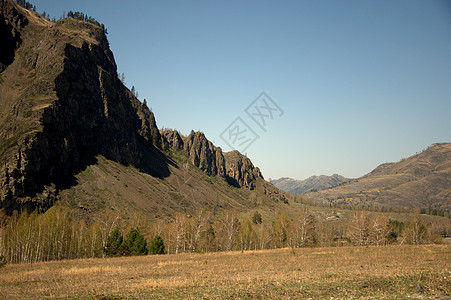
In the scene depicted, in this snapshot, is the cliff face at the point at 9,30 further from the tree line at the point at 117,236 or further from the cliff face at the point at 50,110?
the tree line at the point at 117,236

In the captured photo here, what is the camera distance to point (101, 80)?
186 m

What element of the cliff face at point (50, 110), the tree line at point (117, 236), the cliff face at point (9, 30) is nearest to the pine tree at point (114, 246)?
the tree line at point (117, 236)

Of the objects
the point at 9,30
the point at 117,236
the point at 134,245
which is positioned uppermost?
the point at 9,30

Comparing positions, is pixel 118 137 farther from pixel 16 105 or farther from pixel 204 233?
pixel 204 233

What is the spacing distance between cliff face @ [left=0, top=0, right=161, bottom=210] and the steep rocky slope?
0.34 meters

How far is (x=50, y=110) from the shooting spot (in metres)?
130

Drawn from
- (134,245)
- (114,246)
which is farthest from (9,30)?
(134,245)

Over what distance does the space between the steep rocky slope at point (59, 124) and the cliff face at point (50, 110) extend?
0.34m

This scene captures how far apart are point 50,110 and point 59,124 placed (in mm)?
8746

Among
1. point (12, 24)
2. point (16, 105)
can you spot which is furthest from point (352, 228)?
point (12, 24)

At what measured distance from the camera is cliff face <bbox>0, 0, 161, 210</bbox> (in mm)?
109812

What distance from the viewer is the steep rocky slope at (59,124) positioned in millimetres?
111125

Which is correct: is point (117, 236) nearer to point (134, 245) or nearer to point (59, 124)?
point (134, 245)

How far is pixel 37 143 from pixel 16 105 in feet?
94.1
